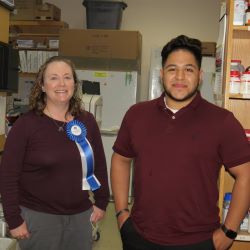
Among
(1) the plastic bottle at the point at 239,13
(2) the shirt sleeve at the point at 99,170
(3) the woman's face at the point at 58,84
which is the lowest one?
(2) the shirt sleeve at the point at 99,170

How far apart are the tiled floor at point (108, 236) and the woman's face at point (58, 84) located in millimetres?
1869

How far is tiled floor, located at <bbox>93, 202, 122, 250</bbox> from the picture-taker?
3348mm

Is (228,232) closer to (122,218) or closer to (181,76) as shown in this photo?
(122,218)

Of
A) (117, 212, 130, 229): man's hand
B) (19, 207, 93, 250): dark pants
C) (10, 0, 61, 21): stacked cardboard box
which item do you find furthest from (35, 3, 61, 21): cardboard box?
(117, 212, 130, 229): man's hand

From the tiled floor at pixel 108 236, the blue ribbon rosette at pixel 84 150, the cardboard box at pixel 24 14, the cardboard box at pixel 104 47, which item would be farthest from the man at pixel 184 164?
the cardboard box at pixel 24 14

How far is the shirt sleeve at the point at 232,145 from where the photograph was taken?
5.02ft

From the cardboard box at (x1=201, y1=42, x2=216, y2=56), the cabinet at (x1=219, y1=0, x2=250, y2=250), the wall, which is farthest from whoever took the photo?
the wall

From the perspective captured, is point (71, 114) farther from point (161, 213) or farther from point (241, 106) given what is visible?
point (241, 106)

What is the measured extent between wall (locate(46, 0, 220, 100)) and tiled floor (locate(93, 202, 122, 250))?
2093 mm

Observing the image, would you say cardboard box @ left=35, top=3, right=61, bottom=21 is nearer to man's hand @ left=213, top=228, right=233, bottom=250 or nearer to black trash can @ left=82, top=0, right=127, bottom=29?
black trash can @ left=82, top=0, right=127, bottom=29

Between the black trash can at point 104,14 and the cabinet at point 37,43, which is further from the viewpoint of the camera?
the cabinet at point 37,43

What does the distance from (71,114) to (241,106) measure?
1.10m

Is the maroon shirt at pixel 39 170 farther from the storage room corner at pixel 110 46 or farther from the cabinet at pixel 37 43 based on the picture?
the cabinet at pixel 37 43

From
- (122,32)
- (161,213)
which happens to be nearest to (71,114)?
(161,213)
